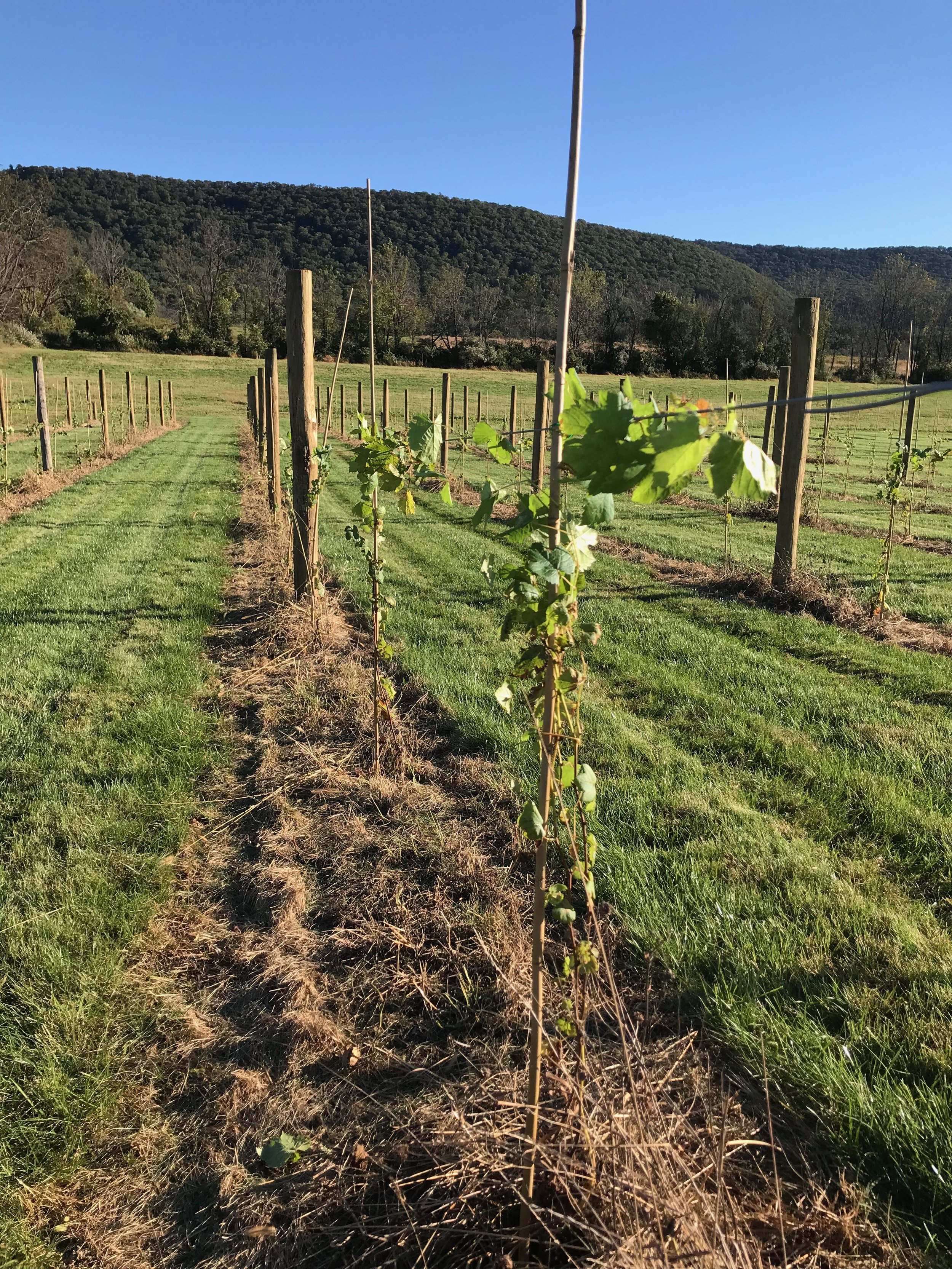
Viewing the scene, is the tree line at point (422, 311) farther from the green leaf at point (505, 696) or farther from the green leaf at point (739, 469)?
the green leaf at point (739, 469)

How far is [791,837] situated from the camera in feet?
10.1

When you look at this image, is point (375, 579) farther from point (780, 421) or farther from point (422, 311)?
point (422, 311)

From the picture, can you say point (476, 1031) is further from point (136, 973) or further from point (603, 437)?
point (603, 437)

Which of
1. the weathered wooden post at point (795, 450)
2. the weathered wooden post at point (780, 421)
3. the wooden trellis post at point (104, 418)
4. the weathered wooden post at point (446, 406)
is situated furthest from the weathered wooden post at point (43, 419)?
the weathered wooden post at point (795, 450)

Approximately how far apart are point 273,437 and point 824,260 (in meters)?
122

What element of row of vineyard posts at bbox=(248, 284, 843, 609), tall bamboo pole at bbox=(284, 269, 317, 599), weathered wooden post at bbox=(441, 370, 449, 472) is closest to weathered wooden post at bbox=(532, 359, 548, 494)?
row of vineyard posts at bbox=(248, 284, 843, 609)

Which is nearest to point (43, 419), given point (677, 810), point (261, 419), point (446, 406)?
point (261, 419)

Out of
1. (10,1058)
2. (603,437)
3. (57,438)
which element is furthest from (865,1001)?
(57,438)

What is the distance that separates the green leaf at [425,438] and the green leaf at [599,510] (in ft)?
2.47

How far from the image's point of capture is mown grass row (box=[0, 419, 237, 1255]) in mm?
2000

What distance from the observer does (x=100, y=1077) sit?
2020 millimetres

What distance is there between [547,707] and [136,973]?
1.72 metres

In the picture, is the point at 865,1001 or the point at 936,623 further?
the point at 936,623

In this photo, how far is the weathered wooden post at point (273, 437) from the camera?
9094 millimetres
